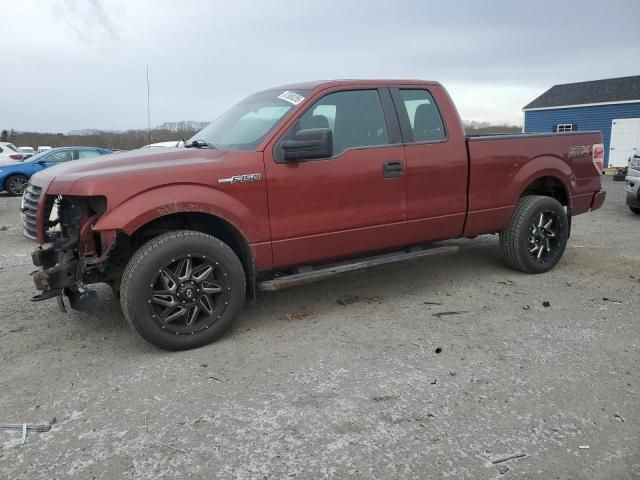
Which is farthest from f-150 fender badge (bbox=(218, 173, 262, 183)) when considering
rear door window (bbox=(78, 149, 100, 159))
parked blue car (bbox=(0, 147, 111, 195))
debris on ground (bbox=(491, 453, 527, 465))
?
rear door window (bbox=(78, 149, 100, 159))

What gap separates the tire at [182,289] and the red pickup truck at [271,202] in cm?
1

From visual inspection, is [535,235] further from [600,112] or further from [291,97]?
[600,112]

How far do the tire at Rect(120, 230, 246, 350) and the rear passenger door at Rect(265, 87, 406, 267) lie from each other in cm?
49

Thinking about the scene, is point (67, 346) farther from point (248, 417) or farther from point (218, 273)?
point (248, 417)

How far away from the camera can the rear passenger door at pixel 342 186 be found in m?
4.08

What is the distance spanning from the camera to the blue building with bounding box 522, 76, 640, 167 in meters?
24.5

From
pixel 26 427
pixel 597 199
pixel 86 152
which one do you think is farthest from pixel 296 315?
pixel 86 152

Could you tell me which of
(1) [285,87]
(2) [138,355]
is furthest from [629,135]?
(2) [138,355]

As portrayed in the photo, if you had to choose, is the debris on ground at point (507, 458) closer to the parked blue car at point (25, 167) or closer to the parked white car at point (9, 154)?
the parked blue car at point (25, 167)

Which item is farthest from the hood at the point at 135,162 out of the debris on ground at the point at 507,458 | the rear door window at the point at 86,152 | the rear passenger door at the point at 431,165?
the rear door window at the point at 86,152

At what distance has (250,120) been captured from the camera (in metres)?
4.51

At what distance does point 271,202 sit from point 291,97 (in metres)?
1.01

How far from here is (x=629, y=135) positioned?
24359mm

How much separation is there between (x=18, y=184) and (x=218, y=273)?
14.5 meters
